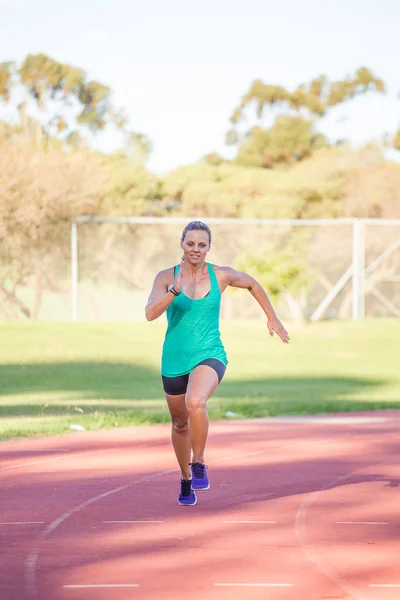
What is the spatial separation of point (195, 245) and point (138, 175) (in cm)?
4288

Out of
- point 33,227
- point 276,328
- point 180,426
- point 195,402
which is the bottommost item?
point 180,426

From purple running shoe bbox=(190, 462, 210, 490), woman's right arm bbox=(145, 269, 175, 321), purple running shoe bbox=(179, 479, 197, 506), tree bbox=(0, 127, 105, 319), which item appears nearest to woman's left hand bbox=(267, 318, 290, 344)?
woman's right arm bbox=(145, 269, 175, 321)

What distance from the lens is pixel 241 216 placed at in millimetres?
50938

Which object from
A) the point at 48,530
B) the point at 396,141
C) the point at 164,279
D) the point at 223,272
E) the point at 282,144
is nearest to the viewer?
the point at 48,530

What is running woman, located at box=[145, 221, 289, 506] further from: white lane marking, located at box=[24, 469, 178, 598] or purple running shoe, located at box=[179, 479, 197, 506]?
white lane marking, located at box=[24, 469, 178, 598]

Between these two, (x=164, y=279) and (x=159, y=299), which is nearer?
(x=159, y=299)

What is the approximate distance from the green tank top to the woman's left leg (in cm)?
11

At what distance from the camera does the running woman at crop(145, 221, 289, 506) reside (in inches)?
355

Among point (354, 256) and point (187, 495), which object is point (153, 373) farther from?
point (187, 495)

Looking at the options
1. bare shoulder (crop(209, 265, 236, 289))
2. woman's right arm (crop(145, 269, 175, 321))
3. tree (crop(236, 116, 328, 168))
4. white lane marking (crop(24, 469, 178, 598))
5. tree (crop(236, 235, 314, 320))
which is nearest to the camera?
white lane marking (crop(24, 469, 178, 598))

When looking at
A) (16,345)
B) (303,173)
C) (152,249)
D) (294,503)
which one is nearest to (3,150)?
(152,249)

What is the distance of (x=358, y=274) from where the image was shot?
36.9 m

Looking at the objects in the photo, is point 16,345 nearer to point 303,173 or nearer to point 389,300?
point 389,300

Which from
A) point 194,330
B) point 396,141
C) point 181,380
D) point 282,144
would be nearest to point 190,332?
point 194,330
